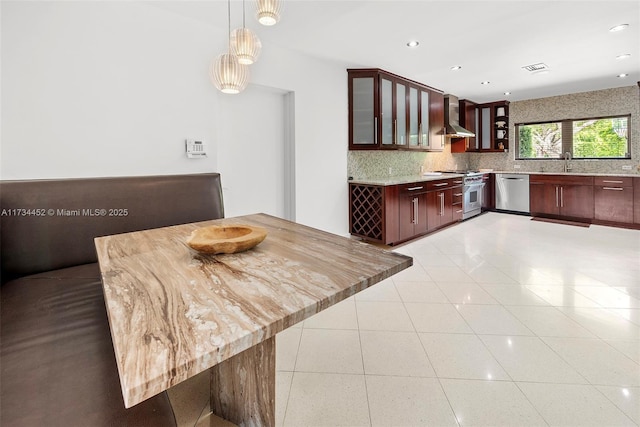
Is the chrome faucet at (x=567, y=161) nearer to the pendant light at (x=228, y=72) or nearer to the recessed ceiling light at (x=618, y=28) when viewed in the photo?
the recessed ceiling light at (x=618, y=28)

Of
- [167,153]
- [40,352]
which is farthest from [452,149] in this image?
[40,352]

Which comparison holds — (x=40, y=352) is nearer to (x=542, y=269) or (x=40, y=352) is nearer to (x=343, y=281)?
(x=343, y=281)

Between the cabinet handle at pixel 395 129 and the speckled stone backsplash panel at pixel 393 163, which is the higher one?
the cabinet handle at pixel 395 129

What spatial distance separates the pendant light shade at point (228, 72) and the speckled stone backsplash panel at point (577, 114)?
6822 mm

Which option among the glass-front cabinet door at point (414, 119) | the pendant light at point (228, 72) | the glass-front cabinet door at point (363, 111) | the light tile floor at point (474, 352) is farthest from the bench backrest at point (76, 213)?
the glass-front cabinet door at point (414, 119)

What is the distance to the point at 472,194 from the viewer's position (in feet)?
20.4

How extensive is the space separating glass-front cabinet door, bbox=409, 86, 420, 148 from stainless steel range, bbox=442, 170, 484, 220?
148 centimetres

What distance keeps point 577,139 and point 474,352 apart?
250 inches

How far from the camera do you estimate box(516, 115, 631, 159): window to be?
Result: 5699 mm

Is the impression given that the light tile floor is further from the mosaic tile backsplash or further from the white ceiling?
the white ceiling

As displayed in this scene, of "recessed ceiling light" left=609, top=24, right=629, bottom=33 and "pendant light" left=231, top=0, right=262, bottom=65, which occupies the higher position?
"recessed ceiling light" left=609, top=24, right=629, bottom=33

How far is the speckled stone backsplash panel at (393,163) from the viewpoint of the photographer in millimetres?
4680

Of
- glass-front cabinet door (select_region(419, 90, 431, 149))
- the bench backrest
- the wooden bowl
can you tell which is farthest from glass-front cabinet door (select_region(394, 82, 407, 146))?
the wooden bowl

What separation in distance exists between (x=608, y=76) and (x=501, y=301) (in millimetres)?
4691
